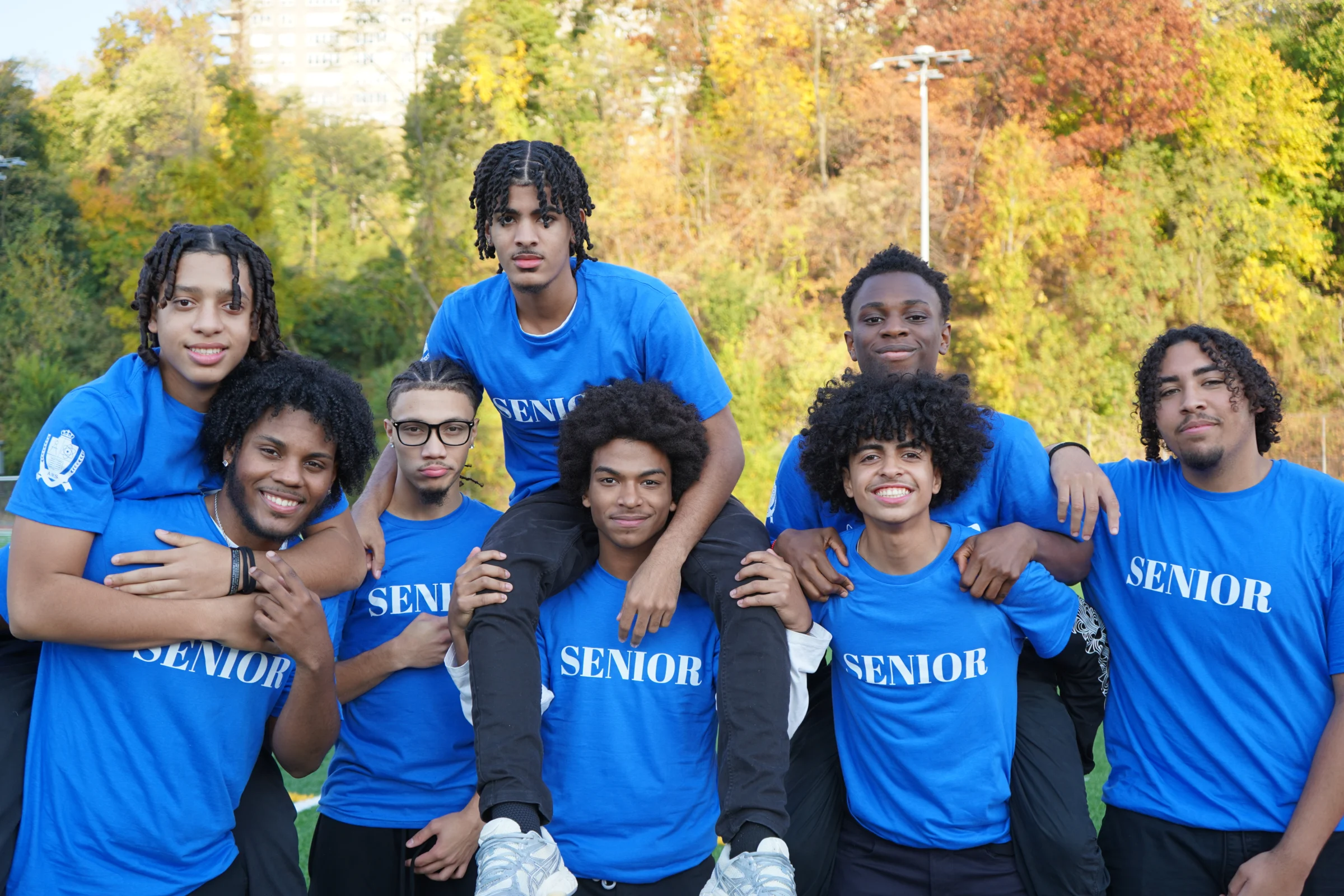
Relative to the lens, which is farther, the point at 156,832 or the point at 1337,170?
the point at 1337,170

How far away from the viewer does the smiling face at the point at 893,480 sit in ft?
11.2

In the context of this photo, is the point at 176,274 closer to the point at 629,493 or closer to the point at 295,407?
the point at 295,407

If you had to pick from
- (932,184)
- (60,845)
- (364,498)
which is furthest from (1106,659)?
(932,184)

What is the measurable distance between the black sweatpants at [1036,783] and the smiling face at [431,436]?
1.41m

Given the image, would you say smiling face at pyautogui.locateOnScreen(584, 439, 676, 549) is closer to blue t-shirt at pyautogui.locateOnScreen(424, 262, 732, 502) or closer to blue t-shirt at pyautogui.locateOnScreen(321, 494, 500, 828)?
blue t-shirt at pyautogui.locateOnScreen(424, 262, 732, 502)

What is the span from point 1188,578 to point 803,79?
86.4 feet

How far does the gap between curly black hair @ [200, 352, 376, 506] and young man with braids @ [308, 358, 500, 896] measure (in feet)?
1.38

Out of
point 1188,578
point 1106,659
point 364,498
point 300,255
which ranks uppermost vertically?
point 300,255

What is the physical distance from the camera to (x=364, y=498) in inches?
157

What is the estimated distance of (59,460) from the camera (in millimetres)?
2947

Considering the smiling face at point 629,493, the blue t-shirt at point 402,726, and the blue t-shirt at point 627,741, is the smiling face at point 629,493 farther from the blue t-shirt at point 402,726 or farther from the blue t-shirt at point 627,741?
the blue t-shirt at point 402,726

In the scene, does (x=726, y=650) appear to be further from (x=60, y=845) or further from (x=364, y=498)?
(x=60, y=845)

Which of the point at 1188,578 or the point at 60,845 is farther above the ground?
the point at 1188,578

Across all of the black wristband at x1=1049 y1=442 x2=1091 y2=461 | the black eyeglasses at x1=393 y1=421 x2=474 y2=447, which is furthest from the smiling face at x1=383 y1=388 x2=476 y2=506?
the black wristband at x1=1049 y1=442 x2=1091 y2=461
